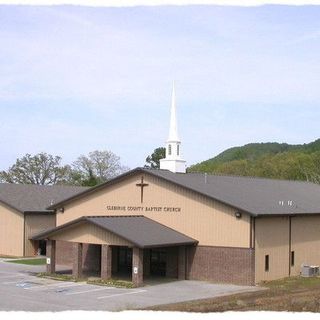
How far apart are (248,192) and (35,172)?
6311 centimetres

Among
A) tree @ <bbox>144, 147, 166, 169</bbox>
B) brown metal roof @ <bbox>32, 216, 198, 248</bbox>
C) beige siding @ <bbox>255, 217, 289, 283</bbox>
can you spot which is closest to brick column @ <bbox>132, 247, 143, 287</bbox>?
brown metal roof @ <bbox>32, 216, 198, 248</bbox>

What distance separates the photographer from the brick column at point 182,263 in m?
31.1

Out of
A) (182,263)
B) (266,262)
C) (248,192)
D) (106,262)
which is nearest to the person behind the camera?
(106,262)

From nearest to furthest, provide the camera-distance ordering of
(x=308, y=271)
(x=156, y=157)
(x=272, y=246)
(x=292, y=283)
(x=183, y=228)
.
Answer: (x=292, y=283) → (x=272, y=246) → (x=183, y=228) → (x=308, y=271) → (x=156, y=157)

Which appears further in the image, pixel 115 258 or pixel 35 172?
pixel 35 172

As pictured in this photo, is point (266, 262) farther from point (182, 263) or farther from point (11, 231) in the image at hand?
point (11, 231)

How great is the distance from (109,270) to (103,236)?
1.69 metres

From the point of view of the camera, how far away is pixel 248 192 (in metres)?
34.2

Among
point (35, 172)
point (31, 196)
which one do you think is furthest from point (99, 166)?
point (31, 196)

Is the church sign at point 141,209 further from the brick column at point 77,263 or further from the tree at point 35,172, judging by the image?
the tree at point 35,172

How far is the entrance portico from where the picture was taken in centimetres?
2825

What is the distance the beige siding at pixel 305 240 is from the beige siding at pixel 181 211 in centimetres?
490

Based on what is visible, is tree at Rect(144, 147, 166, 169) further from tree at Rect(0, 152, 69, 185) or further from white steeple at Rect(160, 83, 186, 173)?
white steeple at Rect(160, 83, 186, 173)

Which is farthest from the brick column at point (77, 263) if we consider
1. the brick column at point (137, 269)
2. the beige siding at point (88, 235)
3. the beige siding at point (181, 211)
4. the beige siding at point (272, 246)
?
the beige siding at point (272, 246)
